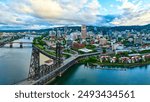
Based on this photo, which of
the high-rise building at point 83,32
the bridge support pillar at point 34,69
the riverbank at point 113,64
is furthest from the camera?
the riverbank at point 113,64

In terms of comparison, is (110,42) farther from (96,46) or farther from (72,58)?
(72,58)

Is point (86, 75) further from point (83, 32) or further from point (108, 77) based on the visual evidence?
point (83, 32)

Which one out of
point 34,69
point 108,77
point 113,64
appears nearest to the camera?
point 108,77

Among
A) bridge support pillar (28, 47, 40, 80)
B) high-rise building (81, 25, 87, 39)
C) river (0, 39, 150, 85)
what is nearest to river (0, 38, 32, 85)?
river (0, 39, 150, 85)

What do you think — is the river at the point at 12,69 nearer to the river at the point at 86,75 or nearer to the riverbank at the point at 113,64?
the river at the point at 86,75

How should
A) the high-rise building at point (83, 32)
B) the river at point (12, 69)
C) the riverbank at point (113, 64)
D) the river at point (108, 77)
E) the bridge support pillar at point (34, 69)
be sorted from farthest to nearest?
1. the riverbank at point (113, 64)
2. the high-rise building at point (83, 32)
3. the river at point (12, 69)
4. the bridge support pillar at point (34, 69)
5. the river at point (108, 77)

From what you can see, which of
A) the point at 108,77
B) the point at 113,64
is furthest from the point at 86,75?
the point at 113,64

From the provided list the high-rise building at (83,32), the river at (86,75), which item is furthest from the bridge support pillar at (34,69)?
the high-rise building at (83,32)

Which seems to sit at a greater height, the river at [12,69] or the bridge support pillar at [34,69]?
the bridge support pillar at [34,69]

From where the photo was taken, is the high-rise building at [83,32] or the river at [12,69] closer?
the river at [12,69]

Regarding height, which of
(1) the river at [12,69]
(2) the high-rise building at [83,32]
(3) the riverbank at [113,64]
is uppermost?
(2) the high-rise building at [83,32]

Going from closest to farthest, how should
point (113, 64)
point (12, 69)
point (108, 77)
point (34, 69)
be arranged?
point (108, 77) < point (34, 69) < point (12, 69) < point (113, 64)
